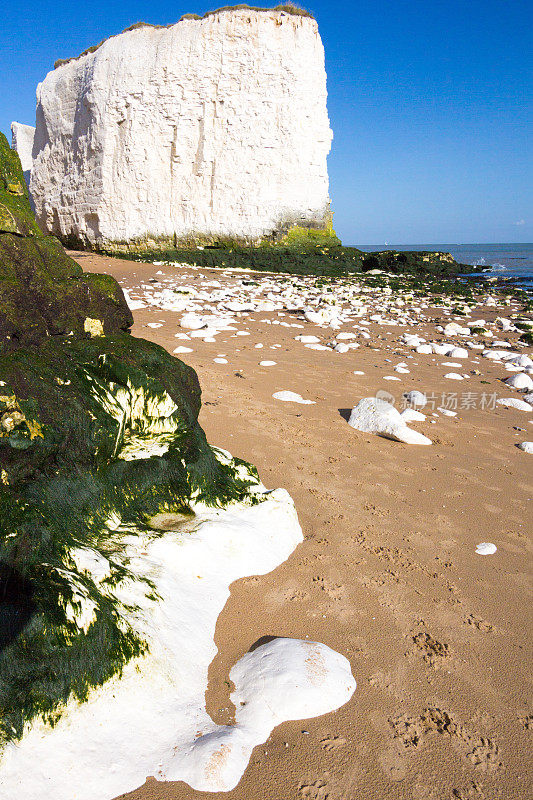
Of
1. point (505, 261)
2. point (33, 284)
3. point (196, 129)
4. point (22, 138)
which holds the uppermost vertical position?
point (22, 138)

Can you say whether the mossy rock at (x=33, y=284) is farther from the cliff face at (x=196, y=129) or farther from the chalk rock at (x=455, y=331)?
the cliff face at (x=196, y=129)

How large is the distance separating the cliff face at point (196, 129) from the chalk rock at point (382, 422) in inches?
559

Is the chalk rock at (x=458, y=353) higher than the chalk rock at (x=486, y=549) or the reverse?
higher

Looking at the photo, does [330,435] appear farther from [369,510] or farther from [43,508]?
[43,508]

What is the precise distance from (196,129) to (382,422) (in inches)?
615

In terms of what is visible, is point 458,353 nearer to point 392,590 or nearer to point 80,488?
point 392,590

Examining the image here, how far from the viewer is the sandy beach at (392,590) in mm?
1475

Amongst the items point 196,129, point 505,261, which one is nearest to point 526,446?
point 196,129

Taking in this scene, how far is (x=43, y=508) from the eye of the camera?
1781 millimetres

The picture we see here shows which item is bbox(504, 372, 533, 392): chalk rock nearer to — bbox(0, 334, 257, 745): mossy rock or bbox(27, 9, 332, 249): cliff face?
bbox(0, 334, 257, 745): mossy rock

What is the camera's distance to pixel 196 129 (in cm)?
1634

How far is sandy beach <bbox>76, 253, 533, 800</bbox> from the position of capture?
147 centimetres

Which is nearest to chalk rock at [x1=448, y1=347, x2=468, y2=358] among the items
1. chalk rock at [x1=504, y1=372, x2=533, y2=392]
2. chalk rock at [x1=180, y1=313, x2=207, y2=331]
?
chalk rock at [x1=504, y1=372, x2=533, y2=392]

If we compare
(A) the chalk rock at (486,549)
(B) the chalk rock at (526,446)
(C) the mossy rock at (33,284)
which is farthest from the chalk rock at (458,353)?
(C) the mossy rock at (33,284)
